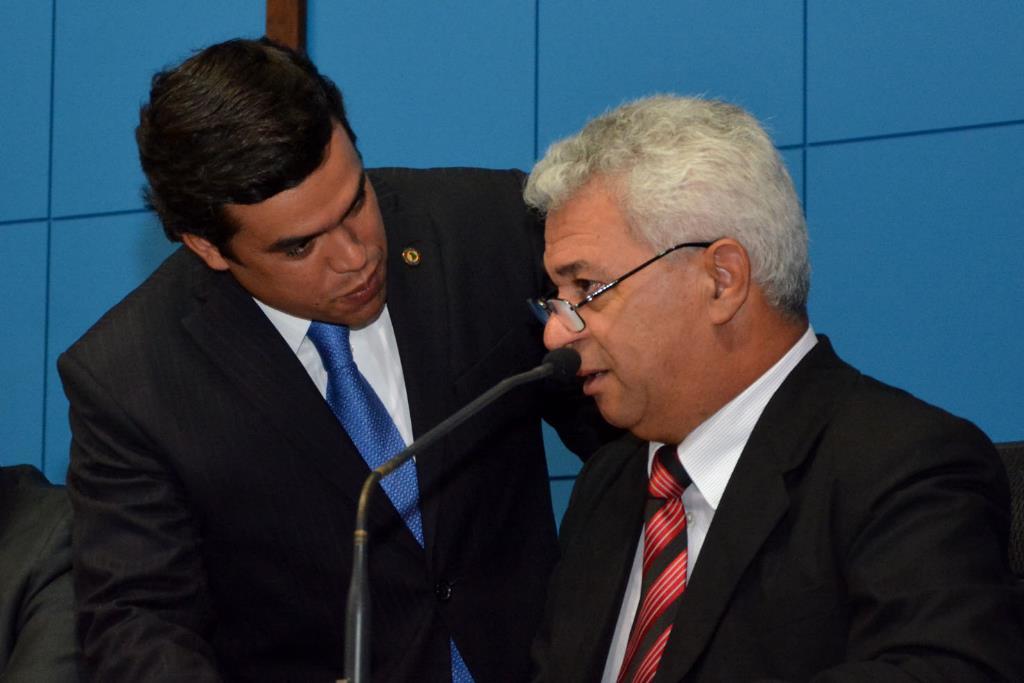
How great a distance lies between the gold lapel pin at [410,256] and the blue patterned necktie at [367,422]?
147 millimetres

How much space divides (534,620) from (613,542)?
0.90 feet

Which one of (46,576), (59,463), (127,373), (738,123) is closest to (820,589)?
(738,123)

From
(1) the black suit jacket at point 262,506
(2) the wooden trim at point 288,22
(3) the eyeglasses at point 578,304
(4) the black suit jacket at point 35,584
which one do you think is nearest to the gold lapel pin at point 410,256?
(1) the black suit jacket at point 262,506

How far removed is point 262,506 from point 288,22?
1.48 m

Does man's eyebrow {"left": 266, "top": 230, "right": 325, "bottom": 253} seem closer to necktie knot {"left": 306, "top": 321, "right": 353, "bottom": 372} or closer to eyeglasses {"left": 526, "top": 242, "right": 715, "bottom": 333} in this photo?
necktie knot {"left": 306, "top": 321, "right": 353, "bottom": 372}

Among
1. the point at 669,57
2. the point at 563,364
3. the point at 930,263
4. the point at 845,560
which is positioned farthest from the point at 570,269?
the point at 669,57

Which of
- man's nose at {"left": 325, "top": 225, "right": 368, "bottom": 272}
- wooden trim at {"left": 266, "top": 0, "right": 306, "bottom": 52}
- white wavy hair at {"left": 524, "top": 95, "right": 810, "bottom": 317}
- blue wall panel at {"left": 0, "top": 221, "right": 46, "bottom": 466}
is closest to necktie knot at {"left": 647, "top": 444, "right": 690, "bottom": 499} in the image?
white wavy hair at {"left": 524, "top": 95, "right": 810, "bottom": 317}

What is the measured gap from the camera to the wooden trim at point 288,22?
3035mm

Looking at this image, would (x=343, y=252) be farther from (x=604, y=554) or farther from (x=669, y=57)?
(x=669, y=57)

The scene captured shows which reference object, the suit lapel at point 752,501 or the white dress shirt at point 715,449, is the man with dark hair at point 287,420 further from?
the suit lapel at point 752,501

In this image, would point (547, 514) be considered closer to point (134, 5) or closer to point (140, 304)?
point (140, 304)

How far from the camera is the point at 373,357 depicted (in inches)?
79.7

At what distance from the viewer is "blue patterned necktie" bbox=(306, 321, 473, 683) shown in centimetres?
192

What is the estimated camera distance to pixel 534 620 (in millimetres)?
1987
